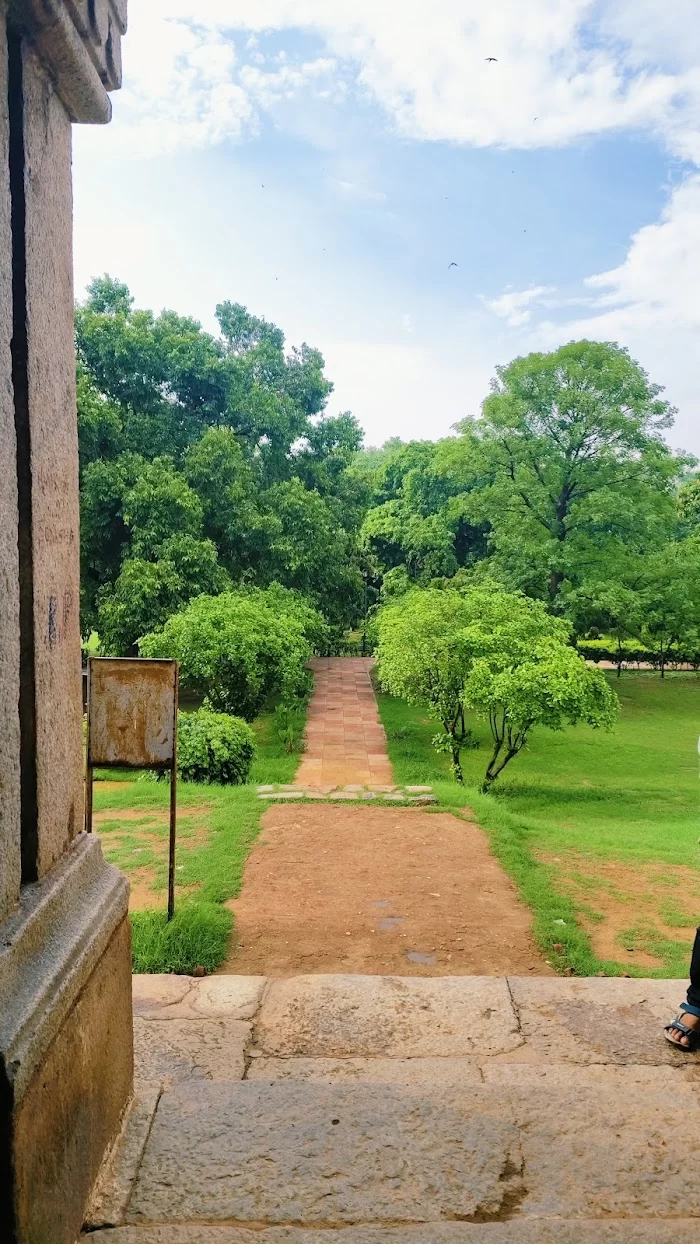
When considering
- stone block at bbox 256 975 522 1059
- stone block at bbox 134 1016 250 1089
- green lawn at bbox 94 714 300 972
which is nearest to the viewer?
stone block at bbox 134 1016 250 1089

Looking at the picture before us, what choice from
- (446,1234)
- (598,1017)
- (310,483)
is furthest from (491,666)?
(310,483)

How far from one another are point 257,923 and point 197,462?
34.4 feet

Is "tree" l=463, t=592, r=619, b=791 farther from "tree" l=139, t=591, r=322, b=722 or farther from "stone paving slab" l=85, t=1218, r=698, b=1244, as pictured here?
"stone paving slab" l=85, t=1218, r=698, b=1244

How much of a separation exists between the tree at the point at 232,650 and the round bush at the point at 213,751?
1465mm

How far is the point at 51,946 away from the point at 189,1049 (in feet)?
4.50

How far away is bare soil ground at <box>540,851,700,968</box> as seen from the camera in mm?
4266

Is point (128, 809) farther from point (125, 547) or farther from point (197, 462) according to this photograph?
point (197, 462)

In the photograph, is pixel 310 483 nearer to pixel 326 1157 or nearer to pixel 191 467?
pixel 191 467

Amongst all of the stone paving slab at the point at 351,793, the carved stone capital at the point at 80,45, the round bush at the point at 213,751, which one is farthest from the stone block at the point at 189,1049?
the round bush at the point at 213,751

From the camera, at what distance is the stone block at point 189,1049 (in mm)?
2549

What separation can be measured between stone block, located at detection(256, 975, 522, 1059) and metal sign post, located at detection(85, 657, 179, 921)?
1.34 m

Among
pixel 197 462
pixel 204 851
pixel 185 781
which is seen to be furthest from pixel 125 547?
pixel 204 851

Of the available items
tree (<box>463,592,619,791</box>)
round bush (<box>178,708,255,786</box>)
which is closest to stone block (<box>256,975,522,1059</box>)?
round bush (<box>178,708,255,786</box>)

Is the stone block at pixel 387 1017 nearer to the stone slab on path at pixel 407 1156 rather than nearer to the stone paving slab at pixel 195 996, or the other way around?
the stone paving slab at pixel 195 996
